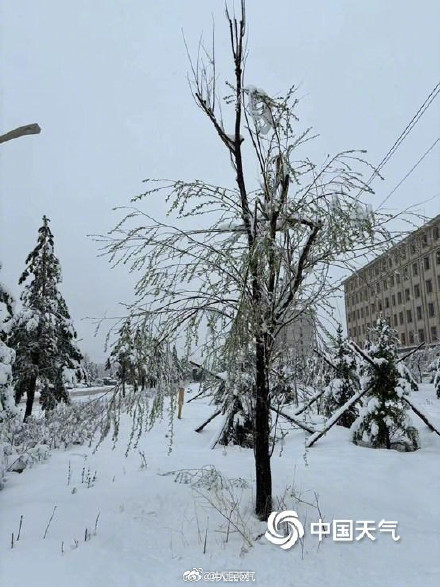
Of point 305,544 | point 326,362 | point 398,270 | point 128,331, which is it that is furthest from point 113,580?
point 398,270

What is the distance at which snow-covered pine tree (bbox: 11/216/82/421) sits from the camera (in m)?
16.6

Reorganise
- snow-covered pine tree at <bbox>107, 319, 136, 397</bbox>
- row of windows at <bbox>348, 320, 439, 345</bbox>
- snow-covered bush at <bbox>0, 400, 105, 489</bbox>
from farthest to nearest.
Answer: row of windows at <bbox>348, 320, 439, 345</bbox> < snow-covered bush at <bbox>0, 400, 105, 489</bbox> < snow-covered pine tree at <bbox>107, 319, 136, 397</bbox>

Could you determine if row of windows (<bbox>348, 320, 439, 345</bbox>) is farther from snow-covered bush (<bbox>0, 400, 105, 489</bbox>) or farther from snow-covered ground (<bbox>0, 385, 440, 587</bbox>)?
snow-covered ground (<bbox>0, 385, 440, 587</bbox>)

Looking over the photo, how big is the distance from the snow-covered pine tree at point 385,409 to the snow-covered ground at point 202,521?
0.51 metres

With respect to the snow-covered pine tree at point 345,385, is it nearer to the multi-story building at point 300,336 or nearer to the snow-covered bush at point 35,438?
the snow-covered bush at point 35,438

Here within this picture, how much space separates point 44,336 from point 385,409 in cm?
1337

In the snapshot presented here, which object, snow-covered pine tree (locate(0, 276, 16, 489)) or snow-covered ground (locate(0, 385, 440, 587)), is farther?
snow-covered pine tree (locate(0, 276, 16, 489))

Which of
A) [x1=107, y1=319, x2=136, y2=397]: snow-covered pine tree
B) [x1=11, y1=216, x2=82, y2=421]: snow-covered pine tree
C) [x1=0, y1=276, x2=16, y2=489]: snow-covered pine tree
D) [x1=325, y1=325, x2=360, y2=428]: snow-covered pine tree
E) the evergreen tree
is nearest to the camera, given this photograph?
[x1=107, y1=319, x2=136, y2=397]: snow-covered pine tree

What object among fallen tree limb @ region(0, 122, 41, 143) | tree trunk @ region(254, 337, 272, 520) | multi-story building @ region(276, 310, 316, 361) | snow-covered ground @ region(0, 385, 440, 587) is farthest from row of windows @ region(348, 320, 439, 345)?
fallen tree limb @ region(0, 122, 41, 143)

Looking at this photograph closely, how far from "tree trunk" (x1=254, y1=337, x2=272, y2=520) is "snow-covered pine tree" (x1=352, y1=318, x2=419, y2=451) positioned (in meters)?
4.06

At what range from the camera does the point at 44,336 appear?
17141 millimetres

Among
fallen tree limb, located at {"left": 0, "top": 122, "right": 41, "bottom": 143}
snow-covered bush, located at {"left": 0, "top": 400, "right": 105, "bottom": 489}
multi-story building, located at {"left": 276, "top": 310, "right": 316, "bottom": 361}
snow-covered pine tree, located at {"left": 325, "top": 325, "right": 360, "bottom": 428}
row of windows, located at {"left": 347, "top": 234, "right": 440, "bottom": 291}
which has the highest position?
fallen tree limb, located at {"left": 0, "top": 122, "right": 41, "bottom": 143}

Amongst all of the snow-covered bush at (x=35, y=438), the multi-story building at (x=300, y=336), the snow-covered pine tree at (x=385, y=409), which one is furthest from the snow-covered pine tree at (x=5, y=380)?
the snow-covered pine tree at (x=385, y=409)

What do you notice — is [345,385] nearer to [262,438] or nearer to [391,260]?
[262,438]
